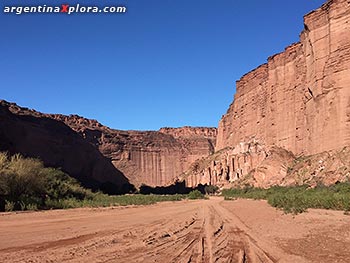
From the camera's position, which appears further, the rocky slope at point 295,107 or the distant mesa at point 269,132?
the distant mesa at point 269,132

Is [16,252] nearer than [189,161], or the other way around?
[16,252]

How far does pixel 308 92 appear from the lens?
192ft

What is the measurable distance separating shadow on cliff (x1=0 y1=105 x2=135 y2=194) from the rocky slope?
3303 centimetres

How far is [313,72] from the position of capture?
55656mm

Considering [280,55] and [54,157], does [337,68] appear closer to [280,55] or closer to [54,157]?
[280,55]

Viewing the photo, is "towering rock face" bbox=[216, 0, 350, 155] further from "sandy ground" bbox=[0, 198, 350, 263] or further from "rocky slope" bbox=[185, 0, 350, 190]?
"sandy ground" bbox=[0, 198, 350, 263]

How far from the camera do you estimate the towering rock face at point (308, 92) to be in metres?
48.7

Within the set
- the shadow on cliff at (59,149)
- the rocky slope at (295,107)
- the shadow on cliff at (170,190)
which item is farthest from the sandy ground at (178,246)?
the shadow on cliff at (170,190)

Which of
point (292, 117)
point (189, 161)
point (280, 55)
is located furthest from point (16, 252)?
point (189, 161)

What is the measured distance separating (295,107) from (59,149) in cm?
6283

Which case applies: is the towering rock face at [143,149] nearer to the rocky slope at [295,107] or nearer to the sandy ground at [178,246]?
the rocky slope at [295,107]

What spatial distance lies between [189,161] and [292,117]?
9649 centimetres

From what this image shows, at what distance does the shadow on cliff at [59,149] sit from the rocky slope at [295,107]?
33.0 meters

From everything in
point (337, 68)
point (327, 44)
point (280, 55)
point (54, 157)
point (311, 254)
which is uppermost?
point (280, 55)
